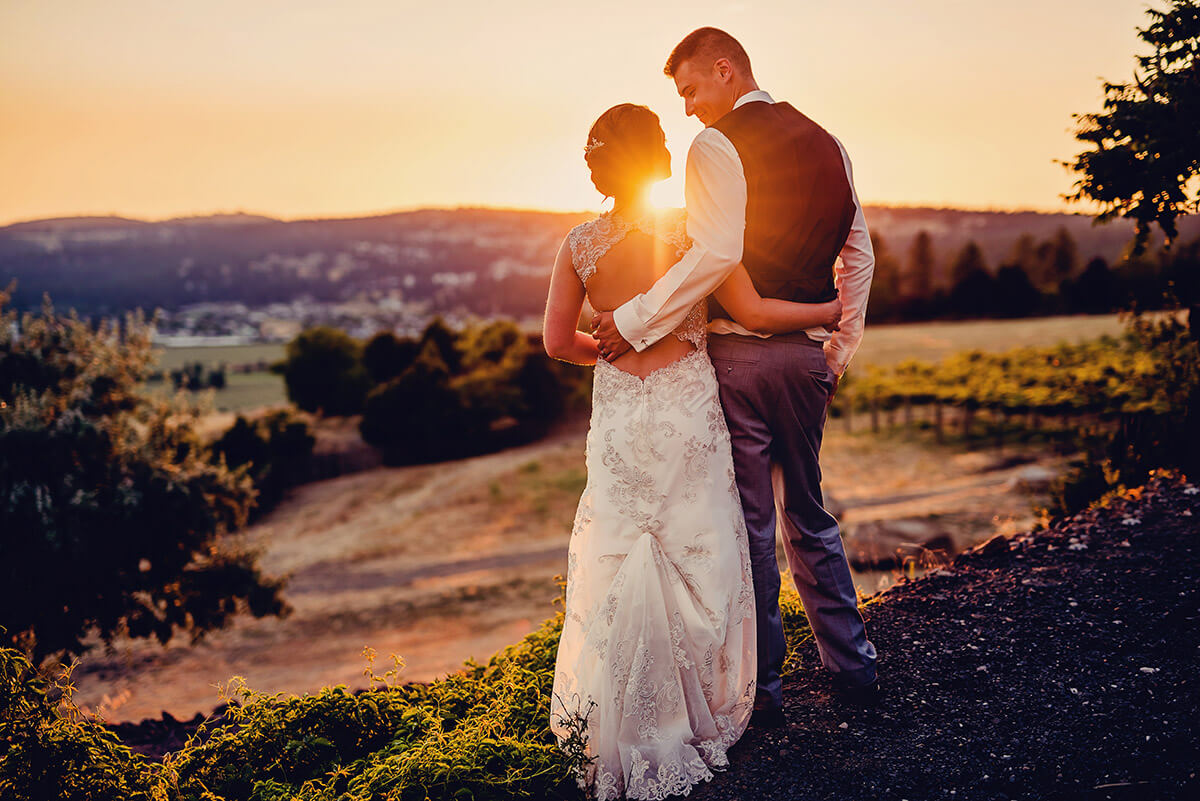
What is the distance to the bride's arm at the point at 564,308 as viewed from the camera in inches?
132

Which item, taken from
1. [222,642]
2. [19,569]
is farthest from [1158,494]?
[222,642]

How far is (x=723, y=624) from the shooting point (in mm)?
3229

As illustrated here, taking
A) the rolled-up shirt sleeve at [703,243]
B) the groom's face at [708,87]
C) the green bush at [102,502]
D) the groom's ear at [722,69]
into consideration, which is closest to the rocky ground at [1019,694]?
the rolled-up shirt sleeve at [703,243]

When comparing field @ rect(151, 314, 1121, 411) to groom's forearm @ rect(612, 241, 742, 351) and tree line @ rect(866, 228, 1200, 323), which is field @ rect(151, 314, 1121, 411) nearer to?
tree line @ rect(866, 228, 1200, 323)

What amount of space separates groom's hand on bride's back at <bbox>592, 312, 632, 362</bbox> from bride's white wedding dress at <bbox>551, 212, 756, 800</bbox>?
12cm

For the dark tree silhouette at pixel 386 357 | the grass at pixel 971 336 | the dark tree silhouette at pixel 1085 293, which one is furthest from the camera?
the dark tree silhouette at pixel 1085 293

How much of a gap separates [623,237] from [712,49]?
3.02 feet

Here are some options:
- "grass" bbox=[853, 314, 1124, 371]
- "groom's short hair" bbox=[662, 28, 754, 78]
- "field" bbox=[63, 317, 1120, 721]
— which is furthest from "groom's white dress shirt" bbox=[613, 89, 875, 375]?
"grass" bbox=[853, 314, 1124, 371]

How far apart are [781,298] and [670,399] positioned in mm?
638

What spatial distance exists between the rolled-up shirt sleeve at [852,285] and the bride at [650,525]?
25 centimetres

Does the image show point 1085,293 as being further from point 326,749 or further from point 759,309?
point 326,749

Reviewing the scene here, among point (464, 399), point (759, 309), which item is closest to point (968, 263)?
point (464, 399)

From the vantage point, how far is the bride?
10.2 feet

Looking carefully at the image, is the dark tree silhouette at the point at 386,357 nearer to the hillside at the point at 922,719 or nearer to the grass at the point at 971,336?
the grass at the point at 971,336
